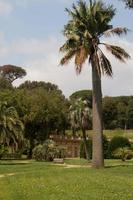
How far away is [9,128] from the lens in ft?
205

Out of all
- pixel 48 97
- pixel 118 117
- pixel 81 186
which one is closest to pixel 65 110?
pixel 48 97

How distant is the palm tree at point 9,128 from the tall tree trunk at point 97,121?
23.8 meters

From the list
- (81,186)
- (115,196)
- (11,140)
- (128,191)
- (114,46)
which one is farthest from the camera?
(11,140)

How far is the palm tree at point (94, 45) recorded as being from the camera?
1502 inches

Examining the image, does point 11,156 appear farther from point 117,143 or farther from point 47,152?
point 117,143

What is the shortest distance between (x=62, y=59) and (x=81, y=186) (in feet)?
55.7

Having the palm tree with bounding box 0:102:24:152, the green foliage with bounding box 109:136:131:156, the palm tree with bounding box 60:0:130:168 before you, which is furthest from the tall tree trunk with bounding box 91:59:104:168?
the green foliage with bounding box 109:136:131:156

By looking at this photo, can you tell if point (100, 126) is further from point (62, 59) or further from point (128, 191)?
point (128, 191)

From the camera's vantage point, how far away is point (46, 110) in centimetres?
8406

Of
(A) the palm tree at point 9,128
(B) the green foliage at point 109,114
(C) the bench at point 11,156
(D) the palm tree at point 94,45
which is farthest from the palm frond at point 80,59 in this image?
(B) the green foliage at point 109,114

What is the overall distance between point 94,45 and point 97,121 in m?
5.13

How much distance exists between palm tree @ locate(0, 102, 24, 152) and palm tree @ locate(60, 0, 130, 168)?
23918mm

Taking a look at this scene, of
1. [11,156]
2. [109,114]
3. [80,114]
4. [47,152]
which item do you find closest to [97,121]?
[47,152]

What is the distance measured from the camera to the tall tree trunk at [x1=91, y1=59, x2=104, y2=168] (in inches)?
1518
